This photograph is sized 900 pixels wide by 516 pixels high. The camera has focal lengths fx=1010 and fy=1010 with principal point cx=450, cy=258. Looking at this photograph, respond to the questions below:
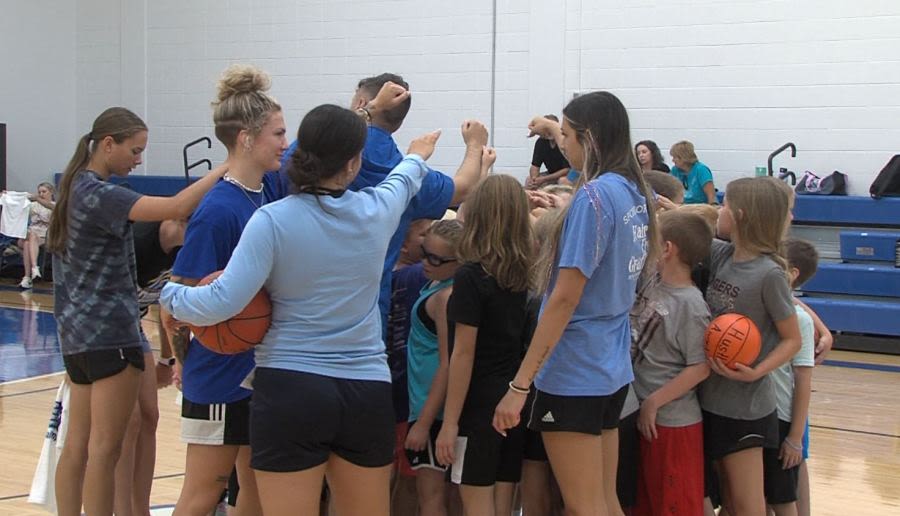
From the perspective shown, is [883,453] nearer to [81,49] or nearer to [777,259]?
[777,259]

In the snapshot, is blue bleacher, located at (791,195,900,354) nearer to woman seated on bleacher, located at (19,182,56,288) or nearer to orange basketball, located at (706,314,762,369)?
orange basketball, located at (706,314,762,369)

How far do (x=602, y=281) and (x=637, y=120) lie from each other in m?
8.28

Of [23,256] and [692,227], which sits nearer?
[692,227]

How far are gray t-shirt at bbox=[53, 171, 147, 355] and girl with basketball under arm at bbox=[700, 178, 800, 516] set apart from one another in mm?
1882

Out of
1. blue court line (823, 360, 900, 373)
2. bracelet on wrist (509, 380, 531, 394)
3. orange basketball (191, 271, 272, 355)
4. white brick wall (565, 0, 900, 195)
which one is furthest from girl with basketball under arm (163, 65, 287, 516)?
A: white brick wall (565, 0, 900, 195)

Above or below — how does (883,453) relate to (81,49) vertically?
below

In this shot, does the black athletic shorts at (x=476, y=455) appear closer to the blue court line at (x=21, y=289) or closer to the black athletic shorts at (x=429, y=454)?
the black athletic shorts at (x=429, y=454)

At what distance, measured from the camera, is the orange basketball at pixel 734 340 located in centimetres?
301

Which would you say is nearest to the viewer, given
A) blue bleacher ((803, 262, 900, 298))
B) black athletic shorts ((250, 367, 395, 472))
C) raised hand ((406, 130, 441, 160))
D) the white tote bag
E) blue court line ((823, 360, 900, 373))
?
black athletic shorts ((250, 367, 395, 472))

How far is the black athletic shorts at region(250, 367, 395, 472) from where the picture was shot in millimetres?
2361

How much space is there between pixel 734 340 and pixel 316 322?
4.30 feet

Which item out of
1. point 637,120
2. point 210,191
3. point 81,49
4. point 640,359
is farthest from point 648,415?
point 81,49

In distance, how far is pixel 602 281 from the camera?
9.06ft

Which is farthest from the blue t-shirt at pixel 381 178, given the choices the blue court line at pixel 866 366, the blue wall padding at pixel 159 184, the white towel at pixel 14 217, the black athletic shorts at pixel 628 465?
the white towel at pixel 14 217
